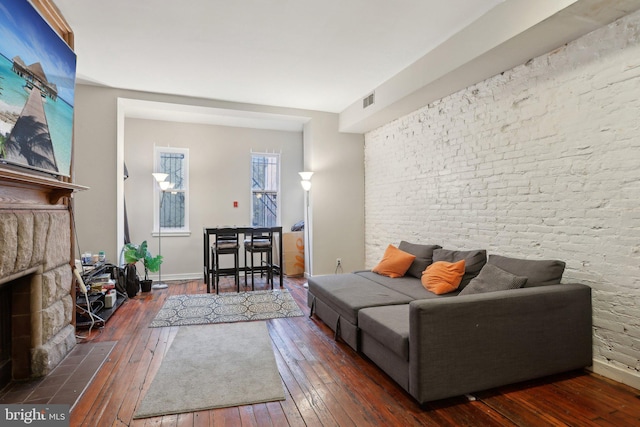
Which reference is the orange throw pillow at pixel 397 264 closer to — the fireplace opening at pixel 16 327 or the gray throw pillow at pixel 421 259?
the gray throw pillow at pixel 421 259

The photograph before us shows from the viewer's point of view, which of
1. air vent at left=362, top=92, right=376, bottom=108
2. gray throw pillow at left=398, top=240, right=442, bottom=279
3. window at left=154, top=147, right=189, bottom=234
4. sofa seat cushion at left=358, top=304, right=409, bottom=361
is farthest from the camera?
window at left=154, top=147, right=189, bottom=234

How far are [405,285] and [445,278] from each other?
1.48ft

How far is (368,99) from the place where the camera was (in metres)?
4.64

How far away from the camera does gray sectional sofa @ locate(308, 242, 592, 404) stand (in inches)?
78.9

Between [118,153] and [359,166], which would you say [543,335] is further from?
[118,153]

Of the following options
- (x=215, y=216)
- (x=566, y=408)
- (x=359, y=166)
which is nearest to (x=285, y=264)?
(x=215, y=216)

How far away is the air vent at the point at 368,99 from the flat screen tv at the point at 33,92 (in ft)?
11.0

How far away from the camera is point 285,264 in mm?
5988

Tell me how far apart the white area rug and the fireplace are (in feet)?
2.80

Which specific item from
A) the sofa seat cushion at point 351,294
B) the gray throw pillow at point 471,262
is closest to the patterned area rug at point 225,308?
the sofa seat cushion at point 351,294

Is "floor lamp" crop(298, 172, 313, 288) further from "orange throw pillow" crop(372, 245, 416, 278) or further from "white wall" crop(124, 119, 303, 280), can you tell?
"orange throw pillow" crop(372, 245, 416, 278)

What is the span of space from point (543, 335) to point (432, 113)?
9.26 feet

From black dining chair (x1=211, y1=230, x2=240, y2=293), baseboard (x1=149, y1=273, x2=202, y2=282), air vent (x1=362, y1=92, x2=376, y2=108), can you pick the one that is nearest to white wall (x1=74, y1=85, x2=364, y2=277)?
baseboard (x1=149, y1=273, x2=202, y2=282)
